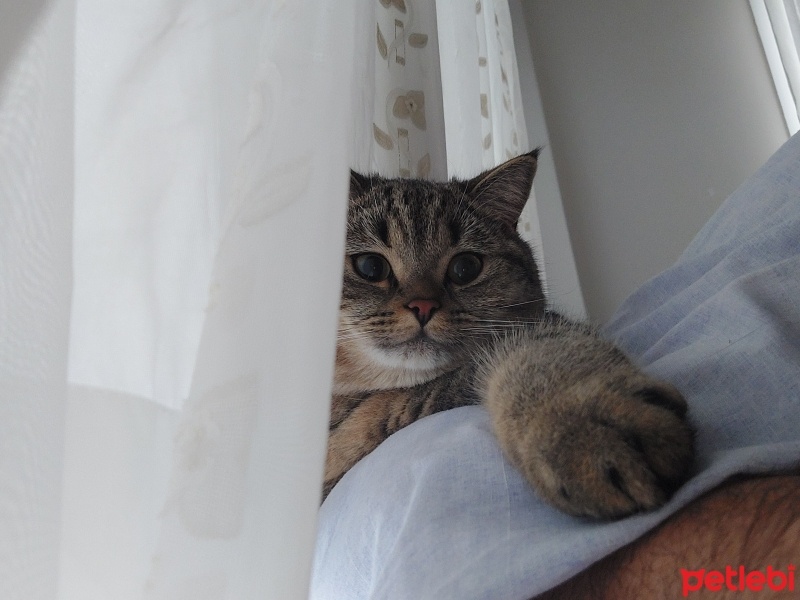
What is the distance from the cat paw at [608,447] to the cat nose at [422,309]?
351mm

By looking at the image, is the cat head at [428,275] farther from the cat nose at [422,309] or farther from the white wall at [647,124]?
the white wall at [647,124]

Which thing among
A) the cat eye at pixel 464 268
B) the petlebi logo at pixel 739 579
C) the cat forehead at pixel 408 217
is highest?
the cat forehead at pixel 408 217

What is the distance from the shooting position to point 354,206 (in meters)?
0.96

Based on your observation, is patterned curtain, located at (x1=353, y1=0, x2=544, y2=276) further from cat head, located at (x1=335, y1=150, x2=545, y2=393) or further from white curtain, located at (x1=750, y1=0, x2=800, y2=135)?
white curtain, located at (x1=750, y1=0, x2=800, y2=135)

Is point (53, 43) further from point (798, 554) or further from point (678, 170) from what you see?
point (678, 170)

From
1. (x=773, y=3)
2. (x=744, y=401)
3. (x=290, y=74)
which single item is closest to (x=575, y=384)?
(x=744, y=401)

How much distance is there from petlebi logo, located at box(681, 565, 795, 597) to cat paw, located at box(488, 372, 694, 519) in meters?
0.06

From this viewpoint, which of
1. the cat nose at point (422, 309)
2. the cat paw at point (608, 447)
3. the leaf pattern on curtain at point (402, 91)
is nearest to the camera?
the cat paw at point (608, 447)

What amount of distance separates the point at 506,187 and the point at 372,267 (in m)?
0.32

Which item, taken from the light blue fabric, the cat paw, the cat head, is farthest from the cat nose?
the cat paw

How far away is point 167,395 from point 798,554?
35 cm

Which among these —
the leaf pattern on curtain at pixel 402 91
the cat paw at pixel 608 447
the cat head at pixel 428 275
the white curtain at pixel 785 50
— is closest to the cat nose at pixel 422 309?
the cat head at pixel 428 275

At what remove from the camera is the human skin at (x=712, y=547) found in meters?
0.29

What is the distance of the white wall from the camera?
2320 mm
